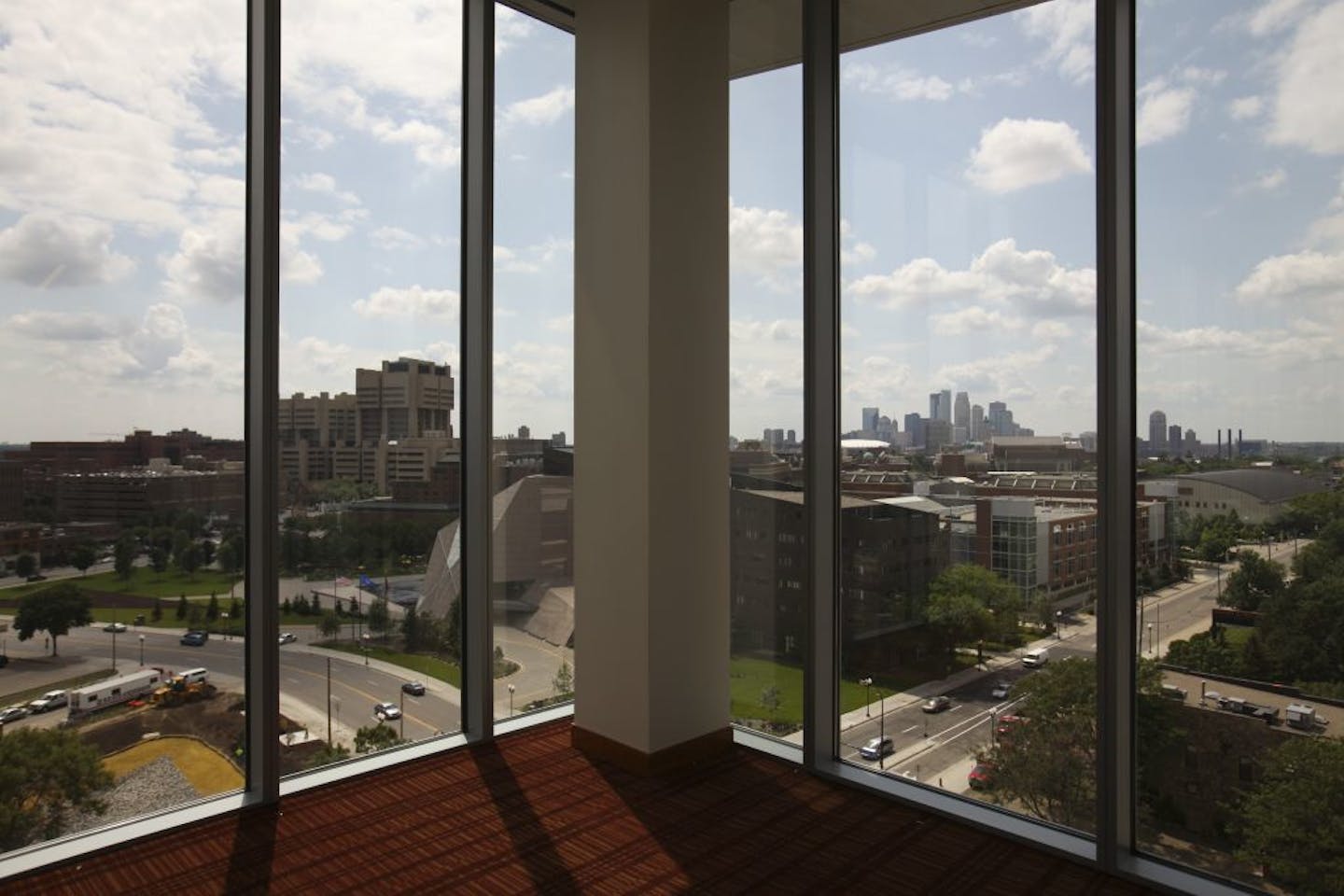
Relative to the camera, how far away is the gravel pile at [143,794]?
2604 millimetres

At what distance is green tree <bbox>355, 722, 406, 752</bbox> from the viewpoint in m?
3.17

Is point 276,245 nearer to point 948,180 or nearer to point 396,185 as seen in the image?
point 396,185

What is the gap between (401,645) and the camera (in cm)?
328

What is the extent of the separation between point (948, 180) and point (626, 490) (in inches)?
65.2

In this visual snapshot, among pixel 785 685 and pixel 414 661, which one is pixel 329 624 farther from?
pixel 785 685

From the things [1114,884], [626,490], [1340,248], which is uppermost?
[1340,248]

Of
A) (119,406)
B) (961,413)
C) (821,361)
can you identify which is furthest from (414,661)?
(961,413)

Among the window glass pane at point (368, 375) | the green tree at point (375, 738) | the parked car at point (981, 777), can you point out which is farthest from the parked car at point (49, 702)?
the parked car at point (981, 777)

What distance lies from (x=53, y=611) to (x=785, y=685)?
2558 mm

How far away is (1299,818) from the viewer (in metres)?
2.28

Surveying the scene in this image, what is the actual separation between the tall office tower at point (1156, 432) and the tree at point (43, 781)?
3.42 meters

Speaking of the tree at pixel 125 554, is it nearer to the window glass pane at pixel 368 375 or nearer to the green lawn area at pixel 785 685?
the window glass pane at pixel 368 375

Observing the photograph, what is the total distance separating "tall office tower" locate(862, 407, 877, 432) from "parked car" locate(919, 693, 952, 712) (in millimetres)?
989

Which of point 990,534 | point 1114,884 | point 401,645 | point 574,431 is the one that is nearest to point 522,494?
point 574,431
